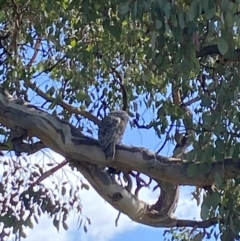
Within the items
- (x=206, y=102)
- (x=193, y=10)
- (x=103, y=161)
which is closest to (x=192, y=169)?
(x=206, y=102)

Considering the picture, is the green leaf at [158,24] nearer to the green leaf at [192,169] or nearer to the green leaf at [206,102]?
the green leaf at [206,102]

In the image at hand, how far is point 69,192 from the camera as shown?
22.1 ft

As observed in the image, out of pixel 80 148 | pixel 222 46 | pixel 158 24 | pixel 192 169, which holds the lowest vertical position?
pixel 192 169

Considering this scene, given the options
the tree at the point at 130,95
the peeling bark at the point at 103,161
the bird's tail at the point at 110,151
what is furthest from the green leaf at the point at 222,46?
the bird's tail at the point at 110,151

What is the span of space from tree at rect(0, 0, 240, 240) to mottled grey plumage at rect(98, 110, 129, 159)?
0.08 meters

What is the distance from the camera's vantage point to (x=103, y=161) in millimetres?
5699

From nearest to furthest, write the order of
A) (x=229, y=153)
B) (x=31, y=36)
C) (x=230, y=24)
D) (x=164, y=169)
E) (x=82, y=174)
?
(x=230, y=24)
(x=229, y=153)
(x=164, y=169)
(x=82, y=174)
(x=31, y=36)

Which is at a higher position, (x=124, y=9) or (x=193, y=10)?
(x=124, y=9)

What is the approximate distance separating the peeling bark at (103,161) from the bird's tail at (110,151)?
0.05 meters

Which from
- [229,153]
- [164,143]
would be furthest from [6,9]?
[229,153]

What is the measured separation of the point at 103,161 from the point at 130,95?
1.37 metres

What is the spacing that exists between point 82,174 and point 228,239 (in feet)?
5.08

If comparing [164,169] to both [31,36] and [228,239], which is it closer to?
[228,239]

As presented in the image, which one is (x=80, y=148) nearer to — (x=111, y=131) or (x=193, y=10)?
(x=111, y=131)
